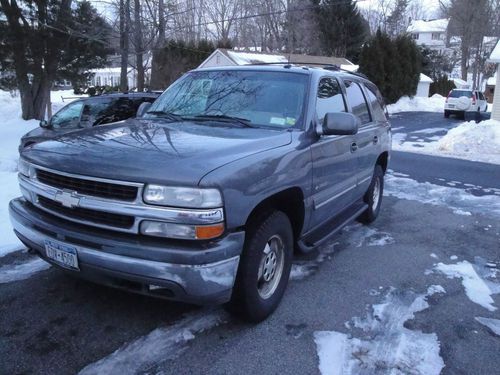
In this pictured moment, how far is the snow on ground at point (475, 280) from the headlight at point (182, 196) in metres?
2.67

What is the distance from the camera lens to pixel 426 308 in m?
3.92

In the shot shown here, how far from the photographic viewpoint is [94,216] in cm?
301

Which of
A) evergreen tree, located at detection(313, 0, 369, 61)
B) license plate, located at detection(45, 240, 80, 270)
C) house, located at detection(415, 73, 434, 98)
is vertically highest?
evergreen tree, located at detection(313, 0, 369, 61)

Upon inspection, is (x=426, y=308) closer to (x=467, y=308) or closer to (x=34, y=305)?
(x=467, y=308)

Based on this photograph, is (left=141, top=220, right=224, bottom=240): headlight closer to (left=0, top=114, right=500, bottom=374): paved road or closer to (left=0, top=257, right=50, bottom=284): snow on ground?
(left=0, top=114, right=500, bottom=374): paved road

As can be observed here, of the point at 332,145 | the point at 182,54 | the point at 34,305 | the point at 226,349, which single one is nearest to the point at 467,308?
the point at 332,145

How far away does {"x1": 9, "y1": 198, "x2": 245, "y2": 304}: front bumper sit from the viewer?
9.14 feet

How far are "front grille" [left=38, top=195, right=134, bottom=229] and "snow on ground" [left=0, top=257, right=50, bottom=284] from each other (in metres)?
1.33

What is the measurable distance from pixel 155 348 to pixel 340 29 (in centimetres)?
4435

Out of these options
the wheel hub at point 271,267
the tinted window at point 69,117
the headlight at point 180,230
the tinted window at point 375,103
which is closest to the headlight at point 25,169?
the headlight at point 180,230

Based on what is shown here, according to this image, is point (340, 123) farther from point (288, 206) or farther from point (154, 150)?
point (154, 150)

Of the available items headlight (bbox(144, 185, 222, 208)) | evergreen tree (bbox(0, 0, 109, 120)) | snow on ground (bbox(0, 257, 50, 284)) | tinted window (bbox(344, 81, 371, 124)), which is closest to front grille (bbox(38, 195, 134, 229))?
headlight (bbox(144, 185, 222, 208))

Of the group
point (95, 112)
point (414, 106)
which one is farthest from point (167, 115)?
point (414, 106)

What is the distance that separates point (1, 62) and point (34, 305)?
1651 centimetres
